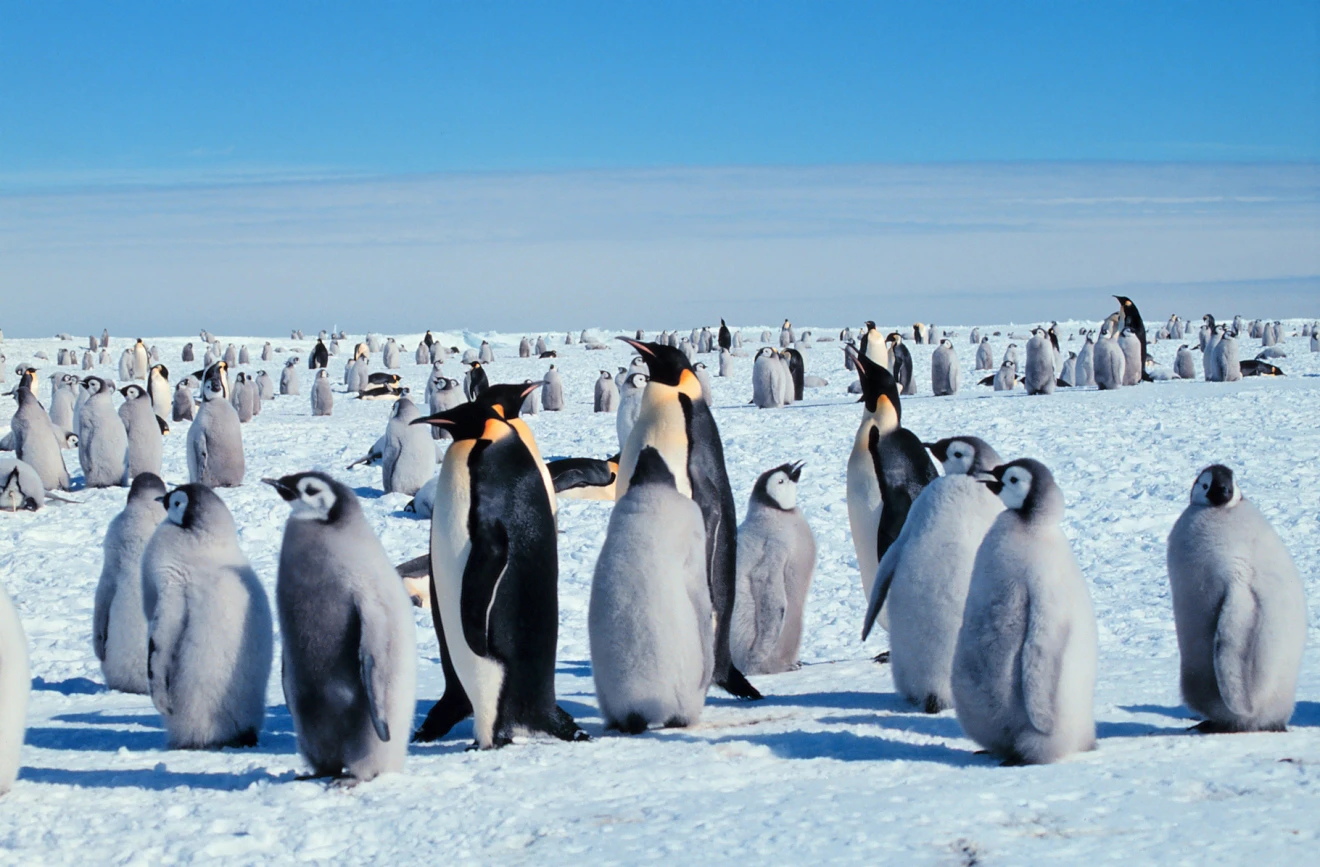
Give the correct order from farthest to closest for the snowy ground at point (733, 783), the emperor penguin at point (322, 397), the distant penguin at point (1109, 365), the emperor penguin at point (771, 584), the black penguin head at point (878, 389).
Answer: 1. the emperor penguin at point (322, 397)
2. the distant penguin at point (1109, 365)
3. the black penguin head at point (878, 389)
4. the emperor penguin at point (771, 584)
5. the snowy ground at point (733, 783)

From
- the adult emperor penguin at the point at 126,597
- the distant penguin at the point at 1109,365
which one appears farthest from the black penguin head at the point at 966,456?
the distant penguin at the point at 1109,365

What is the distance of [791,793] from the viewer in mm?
3381

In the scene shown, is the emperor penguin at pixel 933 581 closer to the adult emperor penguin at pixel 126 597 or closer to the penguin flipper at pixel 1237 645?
the penguin flipper at pixel 1237 645

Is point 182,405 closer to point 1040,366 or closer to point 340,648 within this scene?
point 1040,366

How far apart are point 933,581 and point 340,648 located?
1.94m

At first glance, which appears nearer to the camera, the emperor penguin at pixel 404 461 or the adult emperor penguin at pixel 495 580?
the adult emperor penguin at pixel 495 580

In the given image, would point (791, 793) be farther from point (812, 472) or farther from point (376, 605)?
point (812, 472)

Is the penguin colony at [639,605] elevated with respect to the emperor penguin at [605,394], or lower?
lower

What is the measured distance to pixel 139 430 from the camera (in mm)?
11406

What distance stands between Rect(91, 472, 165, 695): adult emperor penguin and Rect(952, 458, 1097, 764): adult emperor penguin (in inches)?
122

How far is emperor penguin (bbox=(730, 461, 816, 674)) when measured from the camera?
5.49 meters

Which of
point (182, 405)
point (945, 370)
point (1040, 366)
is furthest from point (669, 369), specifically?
point (182, 405)

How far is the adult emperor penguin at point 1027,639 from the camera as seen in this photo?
11.8ft

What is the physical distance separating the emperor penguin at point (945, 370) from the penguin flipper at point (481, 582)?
16.6m
